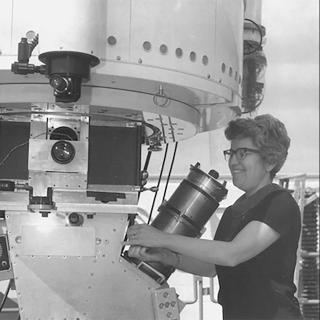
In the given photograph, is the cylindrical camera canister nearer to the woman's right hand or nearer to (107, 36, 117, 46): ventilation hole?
the woman's right hand

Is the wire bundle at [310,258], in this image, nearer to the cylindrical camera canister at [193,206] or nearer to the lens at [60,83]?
the cylindrical camera canister at [193,206]

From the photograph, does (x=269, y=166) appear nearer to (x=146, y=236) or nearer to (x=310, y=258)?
(x=146, y=236)

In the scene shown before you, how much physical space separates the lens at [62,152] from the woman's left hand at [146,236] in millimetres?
350

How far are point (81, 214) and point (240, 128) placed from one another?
26.5 inches

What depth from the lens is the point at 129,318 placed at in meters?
2.43

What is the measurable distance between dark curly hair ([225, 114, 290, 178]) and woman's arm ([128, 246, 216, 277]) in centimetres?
50

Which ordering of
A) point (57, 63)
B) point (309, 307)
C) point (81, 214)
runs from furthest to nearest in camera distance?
point (309, 307) < point (81, 214) < point (57, 63)

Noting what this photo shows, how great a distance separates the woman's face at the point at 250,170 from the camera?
241cm

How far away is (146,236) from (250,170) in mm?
452

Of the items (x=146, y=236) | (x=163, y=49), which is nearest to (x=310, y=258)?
(x=146, y=236)

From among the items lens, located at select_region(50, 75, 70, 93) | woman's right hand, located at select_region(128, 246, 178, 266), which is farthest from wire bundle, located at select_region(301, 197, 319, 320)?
lens, located at select_region(50, 75, 70, 93)

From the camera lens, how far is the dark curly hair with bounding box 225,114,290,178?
240 cm

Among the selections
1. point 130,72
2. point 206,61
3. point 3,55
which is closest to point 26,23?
point 3,55

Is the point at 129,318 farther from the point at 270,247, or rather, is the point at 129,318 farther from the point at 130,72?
the point at 130,72
